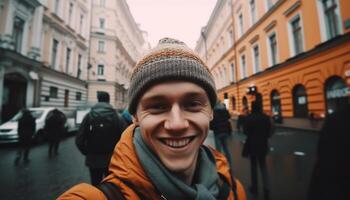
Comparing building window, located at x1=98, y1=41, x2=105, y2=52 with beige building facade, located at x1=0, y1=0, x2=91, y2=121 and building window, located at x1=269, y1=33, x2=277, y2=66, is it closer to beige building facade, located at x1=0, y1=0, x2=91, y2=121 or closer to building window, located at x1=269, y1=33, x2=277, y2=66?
beige building facade, located at x1=0, y1=0, x2=91, y2=121

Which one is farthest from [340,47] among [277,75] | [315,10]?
[277,75]

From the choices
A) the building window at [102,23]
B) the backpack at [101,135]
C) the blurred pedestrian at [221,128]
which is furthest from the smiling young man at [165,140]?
the building window at [102,23]

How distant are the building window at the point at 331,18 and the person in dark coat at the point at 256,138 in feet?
30.0

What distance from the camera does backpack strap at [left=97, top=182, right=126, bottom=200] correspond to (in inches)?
33.0

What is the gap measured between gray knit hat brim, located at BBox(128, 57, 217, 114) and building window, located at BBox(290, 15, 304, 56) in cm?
1350

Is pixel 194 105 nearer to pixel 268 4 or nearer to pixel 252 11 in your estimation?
pixel 268 4

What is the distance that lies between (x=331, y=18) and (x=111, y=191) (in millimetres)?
13183

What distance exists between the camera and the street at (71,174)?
3598 mm

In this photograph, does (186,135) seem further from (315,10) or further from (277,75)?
(277,75)

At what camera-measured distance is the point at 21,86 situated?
45.8ft

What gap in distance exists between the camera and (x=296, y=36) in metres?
12.5

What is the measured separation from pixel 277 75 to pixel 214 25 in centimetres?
2036

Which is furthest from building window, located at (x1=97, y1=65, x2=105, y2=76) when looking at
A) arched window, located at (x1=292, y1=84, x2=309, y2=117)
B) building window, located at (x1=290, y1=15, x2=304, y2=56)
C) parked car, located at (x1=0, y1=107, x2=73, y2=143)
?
arched window, located at (x1=292, y1=84, x2=309, y2=117)

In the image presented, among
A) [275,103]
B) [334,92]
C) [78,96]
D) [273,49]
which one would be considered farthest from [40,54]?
[334,92]
